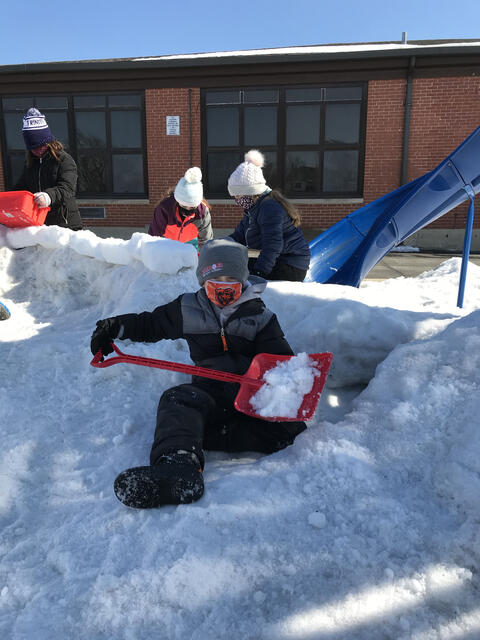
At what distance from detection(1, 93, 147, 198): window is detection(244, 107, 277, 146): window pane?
2.33 meters

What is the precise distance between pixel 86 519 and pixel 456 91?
11.2m

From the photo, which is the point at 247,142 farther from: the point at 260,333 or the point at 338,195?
the point at 260,333

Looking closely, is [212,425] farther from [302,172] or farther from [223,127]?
[223,127]

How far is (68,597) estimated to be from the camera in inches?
51.8

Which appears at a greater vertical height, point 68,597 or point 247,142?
point 247,142

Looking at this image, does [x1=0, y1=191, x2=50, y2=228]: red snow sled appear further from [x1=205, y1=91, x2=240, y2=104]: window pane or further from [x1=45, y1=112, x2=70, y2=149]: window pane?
[x1=45, y1=112, x2=70, y2=149]: window pane

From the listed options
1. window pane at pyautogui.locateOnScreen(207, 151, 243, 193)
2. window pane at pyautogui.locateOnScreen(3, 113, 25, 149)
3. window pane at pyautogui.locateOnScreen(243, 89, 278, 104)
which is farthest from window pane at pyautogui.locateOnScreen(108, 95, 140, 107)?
window pane at pyautogui.locateOnScreen(243, 89, 278, 104)

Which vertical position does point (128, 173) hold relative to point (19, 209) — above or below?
above

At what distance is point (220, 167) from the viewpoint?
10.9 meters

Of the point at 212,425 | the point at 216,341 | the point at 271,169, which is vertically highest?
the point at 271,169

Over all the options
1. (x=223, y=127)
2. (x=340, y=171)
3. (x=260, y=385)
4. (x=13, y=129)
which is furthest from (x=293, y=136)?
(x=260, y=385)

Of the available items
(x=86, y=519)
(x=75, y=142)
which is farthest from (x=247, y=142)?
(x=86, y=519)

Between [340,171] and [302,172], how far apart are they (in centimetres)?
84

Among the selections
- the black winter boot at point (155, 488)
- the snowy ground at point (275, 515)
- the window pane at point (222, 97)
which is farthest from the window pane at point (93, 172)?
the black winter boot at point (155, 488)
